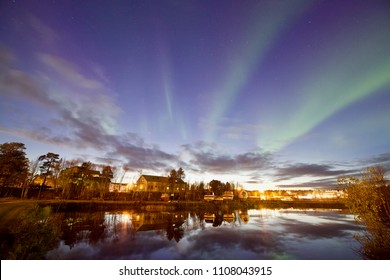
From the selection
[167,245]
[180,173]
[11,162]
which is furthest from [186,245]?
[180,173]

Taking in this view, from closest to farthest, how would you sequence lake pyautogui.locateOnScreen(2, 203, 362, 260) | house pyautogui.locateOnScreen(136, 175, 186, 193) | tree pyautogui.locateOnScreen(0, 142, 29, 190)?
1. lake pyautogui.locateOnScreen(2, 203, 362, 260)
2. tree pyautogui.locateOnScreen(0, 142, 29, 190)
3. house pyautogui.locateOnScreen(136, 175, 186, 193)

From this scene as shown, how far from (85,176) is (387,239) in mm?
46998

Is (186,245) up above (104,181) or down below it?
below

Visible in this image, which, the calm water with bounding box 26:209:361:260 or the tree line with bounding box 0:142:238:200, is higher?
the tree line with bounding box 0:142:238:200

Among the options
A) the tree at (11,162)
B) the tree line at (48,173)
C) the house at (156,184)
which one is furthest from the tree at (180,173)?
the tree at (11,162)

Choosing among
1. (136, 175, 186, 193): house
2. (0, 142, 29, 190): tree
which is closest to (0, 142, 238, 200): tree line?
(0, 142, 29, 190): tree

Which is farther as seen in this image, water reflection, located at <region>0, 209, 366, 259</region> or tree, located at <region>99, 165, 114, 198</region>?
tree, located at <region>99, 165, 114, 198</region>

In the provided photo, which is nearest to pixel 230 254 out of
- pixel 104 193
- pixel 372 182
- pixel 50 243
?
pixel 372 182

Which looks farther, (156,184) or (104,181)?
(156,184)

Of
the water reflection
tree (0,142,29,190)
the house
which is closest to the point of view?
the water reflection

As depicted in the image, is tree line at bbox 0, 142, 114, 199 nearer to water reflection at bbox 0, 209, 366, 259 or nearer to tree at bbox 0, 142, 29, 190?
tree at bbox 0, 142, 29, 190

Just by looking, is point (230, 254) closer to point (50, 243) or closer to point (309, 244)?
point (309, 244)

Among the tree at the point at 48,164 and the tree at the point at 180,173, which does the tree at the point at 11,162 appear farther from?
the tree at the point at 180,173

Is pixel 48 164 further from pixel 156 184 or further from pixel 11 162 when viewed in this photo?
pixel 156 184
